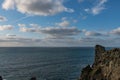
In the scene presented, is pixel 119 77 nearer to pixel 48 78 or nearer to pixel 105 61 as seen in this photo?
pixel 105 61

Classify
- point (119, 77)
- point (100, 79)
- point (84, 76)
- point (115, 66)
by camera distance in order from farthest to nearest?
1. point (84, 76)
2. point (100, 79)
3. point (115, 66)
4. point (119, 77)

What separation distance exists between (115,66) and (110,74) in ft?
8.76

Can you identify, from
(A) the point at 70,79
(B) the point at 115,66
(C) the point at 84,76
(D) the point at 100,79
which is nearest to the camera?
(B) the point at 115,66

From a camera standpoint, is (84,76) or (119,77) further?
(84,76)

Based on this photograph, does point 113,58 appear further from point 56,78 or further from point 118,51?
point 56,78

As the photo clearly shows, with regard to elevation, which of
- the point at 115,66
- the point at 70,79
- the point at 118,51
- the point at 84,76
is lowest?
the point at 70,79

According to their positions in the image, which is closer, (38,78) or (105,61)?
(105,61)

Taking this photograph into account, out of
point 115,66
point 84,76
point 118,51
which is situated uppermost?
point 118,51

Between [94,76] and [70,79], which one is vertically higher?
[94,76]

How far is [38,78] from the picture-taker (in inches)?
4210

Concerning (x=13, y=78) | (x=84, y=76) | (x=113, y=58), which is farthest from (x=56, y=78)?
(x=113, y=58)

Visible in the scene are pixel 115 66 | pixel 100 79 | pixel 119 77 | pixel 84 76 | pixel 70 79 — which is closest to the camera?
pixel 119 77

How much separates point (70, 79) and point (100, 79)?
48.8 m

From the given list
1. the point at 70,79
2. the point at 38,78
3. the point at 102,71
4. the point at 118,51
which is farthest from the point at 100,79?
the point at 38,78
